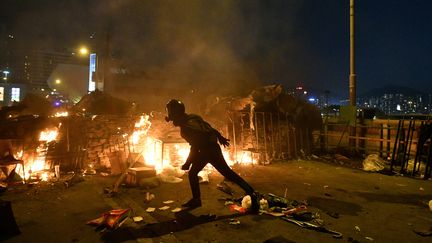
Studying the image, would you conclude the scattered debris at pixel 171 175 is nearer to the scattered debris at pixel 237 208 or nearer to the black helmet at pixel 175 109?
the scattered debris at pixel 237 208

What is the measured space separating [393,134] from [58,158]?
540 inches

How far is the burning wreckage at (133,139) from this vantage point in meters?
9.06

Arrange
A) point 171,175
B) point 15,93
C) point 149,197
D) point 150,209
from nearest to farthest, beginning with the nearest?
point 150,209
point 149,197
point 171,175
point 15,93

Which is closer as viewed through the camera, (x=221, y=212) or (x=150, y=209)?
(x=221, y=212)

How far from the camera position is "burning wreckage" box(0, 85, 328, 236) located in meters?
9.06

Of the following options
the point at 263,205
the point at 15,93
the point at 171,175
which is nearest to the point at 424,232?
the point at 263,205

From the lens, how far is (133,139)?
11875 mm

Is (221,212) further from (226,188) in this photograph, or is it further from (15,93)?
(15,93)

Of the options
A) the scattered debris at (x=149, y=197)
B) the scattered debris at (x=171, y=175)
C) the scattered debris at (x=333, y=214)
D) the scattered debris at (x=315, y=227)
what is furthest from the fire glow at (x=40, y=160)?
the scattered debris at (x=333, y=214)

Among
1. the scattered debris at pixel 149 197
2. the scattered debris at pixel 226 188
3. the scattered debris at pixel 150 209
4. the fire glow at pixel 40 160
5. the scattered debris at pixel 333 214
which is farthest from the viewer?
the fire glow at pixel 40 160

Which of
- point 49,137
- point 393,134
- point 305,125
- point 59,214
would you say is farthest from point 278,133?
point 59,214

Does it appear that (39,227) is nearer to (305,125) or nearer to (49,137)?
(49,137)

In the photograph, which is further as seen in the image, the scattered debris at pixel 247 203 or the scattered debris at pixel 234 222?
the scattered debris at pixel 247 203

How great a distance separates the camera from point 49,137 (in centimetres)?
1019
